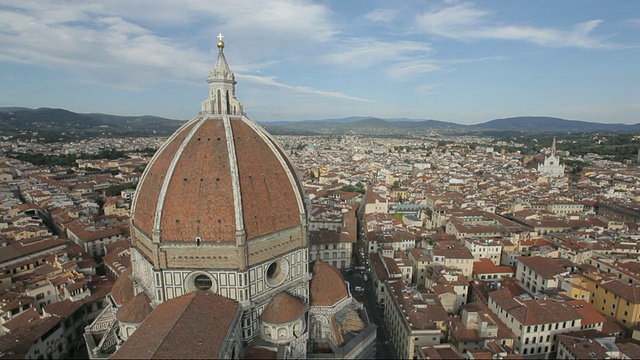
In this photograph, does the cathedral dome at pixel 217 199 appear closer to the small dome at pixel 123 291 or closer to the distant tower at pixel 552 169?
the small dome at pixel 123 291

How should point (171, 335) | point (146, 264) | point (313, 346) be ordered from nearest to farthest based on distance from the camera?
point (171, 335) → point (146, 264) → point (313, 346)

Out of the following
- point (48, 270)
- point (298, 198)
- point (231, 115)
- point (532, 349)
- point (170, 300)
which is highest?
point (231, 115)

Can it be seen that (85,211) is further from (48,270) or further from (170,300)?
(170,300)

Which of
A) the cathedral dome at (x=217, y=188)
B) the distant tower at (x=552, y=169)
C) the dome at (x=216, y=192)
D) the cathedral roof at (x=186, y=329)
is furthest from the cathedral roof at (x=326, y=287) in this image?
the distant tower at (x=552, y=169)

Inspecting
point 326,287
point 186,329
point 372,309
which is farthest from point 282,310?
point 372,309

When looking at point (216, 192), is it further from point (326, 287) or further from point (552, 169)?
point (552, 169)

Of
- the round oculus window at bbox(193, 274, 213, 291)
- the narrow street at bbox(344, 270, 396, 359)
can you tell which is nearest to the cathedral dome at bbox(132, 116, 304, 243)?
the round oculus window at bbox(193, 274, 213, 291)

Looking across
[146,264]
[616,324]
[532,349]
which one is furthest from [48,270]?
[616,324]
